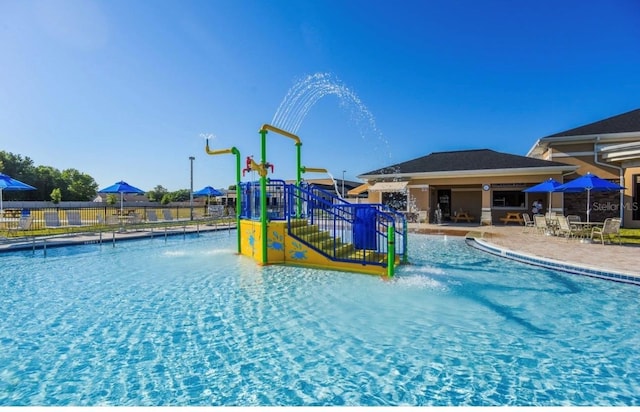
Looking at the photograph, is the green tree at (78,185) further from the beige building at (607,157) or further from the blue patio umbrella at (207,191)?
the beige building at (607,157)

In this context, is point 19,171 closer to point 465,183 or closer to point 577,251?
point 465,183

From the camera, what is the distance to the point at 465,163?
24.6 meters

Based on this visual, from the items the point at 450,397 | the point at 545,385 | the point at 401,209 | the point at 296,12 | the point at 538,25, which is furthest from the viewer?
the point at 401,209

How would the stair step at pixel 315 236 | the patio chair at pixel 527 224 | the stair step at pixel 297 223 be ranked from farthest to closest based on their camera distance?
the patio chair at pixel 527 224 → the stair step at pixel 297 223 → the stair step at pixel 315 236

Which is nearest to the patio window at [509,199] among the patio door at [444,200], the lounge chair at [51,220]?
the patio door at [444,200]

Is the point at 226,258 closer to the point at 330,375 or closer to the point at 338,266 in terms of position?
the point at 338,266

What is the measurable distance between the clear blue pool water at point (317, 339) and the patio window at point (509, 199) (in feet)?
59.6

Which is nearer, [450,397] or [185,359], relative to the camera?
[450,397]

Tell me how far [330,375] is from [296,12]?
14292 millimetres

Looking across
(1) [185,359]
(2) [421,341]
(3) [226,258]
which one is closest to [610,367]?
(2) [421,341]

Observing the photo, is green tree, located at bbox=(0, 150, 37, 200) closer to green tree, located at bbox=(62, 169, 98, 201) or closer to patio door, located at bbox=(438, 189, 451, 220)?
green tree, located at bbox=(62, 169, 98, 201)

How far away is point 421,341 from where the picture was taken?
190 inches

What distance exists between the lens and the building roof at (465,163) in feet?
72.1

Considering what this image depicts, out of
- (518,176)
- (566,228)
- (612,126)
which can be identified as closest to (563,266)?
(566,228)
